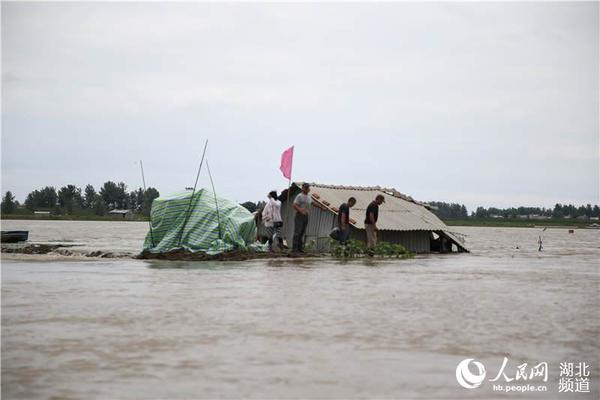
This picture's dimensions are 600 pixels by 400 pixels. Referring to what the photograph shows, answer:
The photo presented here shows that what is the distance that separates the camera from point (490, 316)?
351 inches

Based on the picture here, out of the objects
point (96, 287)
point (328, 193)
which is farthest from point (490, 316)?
point (328, 193)

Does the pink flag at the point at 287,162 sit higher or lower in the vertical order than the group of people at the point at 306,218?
higher

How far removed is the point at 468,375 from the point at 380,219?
16539 mm

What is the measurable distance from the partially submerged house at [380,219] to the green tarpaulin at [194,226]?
3233 millimetres

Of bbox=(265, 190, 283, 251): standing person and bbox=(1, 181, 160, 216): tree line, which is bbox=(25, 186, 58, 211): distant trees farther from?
bbox=(265, 190, 283, 251): standing person

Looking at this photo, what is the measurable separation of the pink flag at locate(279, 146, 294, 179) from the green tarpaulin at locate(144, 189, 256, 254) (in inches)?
95.8

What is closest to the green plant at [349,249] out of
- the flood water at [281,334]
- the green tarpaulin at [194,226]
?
the green tarpaulin at [194,226]

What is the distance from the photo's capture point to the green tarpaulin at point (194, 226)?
18.8 m

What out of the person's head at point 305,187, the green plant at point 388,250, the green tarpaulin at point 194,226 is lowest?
the green plant at point 388,250

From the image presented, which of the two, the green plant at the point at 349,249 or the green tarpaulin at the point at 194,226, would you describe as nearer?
the green tarpaulin at the point at 194,226

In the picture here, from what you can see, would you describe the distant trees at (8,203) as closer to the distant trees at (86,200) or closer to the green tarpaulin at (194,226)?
the distant trees at (86,200)

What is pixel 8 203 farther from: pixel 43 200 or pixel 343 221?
pixel 343 221

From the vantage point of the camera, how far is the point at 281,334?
295 inches

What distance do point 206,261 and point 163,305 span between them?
8139mm
